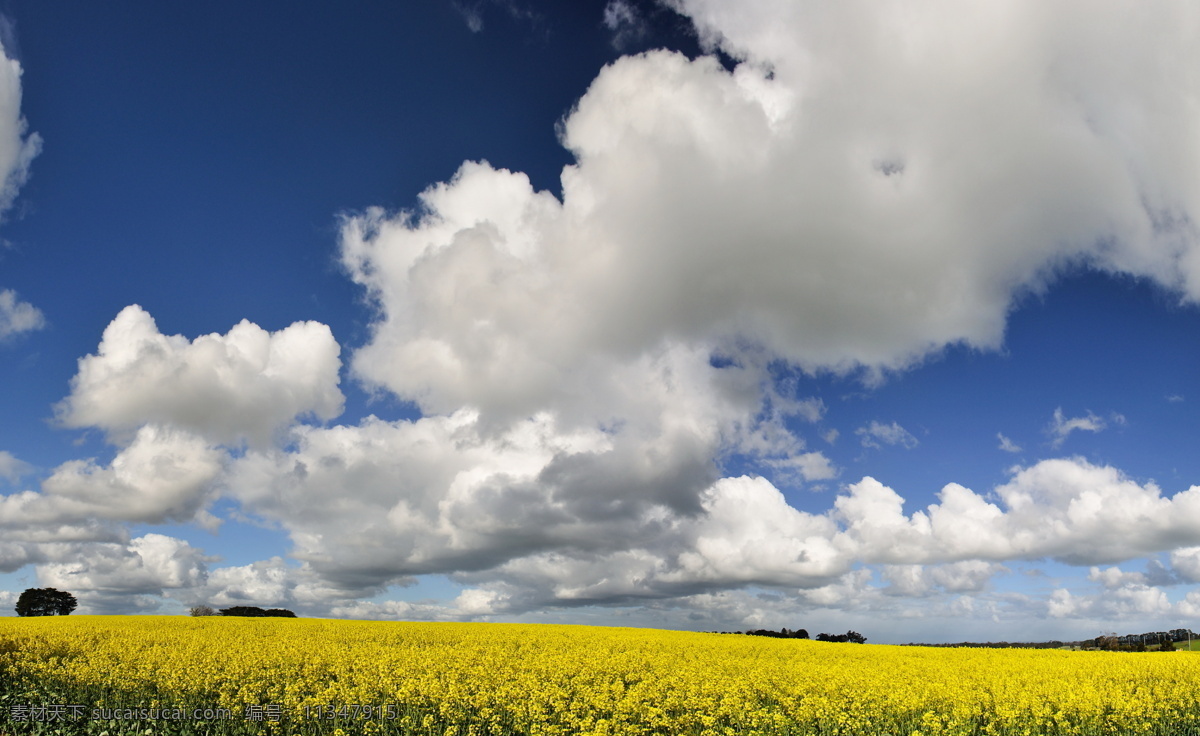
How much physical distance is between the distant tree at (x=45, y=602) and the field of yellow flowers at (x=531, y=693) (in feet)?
222

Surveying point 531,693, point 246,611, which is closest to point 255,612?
point 246,611

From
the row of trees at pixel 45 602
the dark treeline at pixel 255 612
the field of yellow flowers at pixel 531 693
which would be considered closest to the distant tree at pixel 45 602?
the row of trees at pixel 45 602

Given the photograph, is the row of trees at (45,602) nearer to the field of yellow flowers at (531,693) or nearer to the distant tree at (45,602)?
the distant tree at (45,602)

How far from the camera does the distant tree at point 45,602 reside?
3159 inches

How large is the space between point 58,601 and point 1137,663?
362 feet

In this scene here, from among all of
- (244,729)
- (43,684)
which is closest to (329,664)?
(244,729)

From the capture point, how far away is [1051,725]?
19188 mm

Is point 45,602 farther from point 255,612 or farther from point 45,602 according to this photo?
point 255,612

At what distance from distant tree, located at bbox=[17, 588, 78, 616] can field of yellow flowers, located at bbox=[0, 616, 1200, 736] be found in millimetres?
67719

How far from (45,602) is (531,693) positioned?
9697cm

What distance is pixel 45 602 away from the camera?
81.3 meters

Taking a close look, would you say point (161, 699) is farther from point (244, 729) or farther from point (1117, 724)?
point (1117, 724)

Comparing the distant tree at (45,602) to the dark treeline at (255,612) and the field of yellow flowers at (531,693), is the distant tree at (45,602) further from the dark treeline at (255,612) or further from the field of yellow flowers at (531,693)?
the field of yellow flowers at (531,693)

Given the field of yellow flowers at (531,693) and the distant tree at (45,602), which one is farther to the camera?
the distant tree at (45,602)
